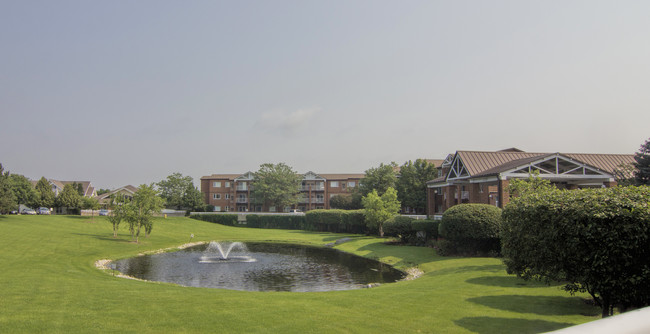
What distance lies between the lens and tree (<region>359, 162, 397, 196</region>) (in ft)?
205

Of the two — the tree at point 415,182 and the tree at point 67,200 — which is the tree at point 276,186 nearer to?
the tree at point 415,182

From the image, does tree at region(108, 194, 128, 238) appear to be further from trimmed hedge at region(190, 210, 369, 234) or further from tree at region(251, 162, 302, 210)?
tree at region(251, 162, 302, 210)

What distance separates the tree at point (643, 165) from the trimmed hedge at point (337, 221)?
3192 cm

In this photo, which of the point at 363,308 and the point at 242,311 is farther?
the point at 363,308

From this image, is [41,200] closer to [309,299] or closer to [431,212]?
[431,212]

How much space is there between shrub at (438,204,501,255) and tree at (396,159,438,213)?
3159 centimetres

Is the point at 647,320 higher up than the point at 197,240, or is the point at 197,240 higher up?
the point at 647,320

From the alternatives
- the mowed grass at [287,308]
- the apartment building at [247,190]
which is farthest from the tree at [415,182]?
the mowed grass at [287,308]

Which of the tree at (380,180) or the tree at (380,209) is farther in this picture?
the tree at (380,180)

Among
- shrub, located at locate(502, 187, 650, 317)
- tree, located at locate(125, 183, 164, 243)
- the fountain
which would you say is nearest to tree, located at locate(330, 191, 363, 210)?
the fountain

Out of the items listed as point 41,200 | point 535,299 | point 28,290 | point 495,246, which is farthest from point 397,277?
point 41,200

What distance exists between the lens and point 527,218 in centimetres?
1038

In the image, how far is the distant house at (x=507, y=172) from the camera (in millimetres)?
29891

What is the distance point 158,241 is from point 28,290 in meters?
27.0
